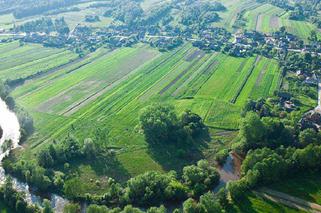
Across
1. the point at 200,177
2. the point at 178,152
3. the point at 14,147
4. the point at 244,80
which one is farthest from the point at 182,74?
the point at 200,177

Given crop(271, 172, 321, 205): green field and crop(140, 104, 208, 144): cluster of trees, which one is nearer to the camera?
crop(271, 172, 321, 205): green field

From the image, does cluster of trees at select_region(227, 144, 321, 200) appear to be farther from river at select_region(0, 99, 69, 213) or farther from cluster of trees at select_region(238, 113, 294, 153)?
river at select_region(0, 99, 69, 213)

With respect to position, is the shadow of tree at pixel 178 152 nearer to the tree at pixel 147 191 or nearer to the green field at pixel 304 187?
the tree at pixel 147 191

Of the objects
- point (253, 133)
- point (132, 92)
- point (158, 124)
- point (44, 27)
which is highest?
point (158, 124)

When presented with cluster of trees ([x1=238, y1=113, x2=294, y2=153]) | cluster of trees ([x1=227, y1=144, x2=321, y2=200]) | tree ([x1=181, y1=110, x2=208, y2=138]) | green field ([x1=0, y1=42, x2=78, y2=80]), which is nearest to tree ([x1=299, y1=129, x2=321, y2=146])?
cluster of trees ([x1=238, y1=113, x2=294, y2=153])

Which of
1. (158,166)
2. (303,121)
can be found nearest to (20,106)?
(158,166)

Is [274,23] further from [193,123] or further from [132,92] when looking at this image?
[193,123]

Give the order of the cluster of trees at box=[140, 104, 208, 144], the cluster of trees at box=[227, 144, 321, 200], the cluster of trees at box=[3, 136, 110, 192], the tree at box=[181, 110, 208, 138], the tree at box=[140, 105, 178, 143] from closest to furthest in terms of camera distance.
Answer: the cluster of trees at box=[227, 144, 321, 200] → the cluster of trees at box=[3, 136, 110, 192] → the tree at box=[140, 105, 178, 143] → the cluster of trees at box=[140, 104, 208, 144] → the tree at box=[181, 110, 208, 138]
